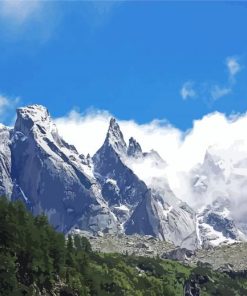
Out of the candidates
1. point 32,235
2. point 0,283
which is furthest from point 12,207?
point 0,283

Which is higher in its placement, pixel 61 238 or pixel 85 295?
pixel 61 238

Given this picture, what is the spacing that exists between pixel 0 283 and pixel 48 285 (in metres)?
25.1

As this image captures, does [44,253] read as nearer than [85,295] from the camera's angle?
Yes

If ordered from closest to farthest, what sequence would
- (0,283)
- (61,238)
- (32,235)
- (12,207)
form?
1. (0,283)
2. (32,235)
3. (12,207)
4. (61,238)

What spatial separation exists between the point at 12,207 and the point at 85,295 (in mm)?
28780

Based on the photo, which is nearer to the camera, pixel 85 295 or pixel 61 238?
pixel 85 295

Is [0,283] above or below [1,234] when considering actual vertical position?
below

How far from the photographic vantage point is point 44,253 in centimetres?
17088

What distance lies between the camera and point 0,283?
141 metres

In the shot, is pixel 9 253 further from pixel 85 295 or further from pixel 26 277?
pixel 85 295

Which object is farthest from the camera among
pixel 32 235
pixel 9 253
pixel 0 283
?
pixel 32 235

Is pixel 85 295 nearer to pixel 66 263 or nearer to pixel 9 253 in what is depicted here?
pixel 66 263

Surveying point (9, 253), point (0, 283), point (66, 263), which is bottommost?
point (0, 283)

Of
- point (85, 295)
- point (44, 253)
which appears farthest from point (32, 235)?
point (85, 295)
